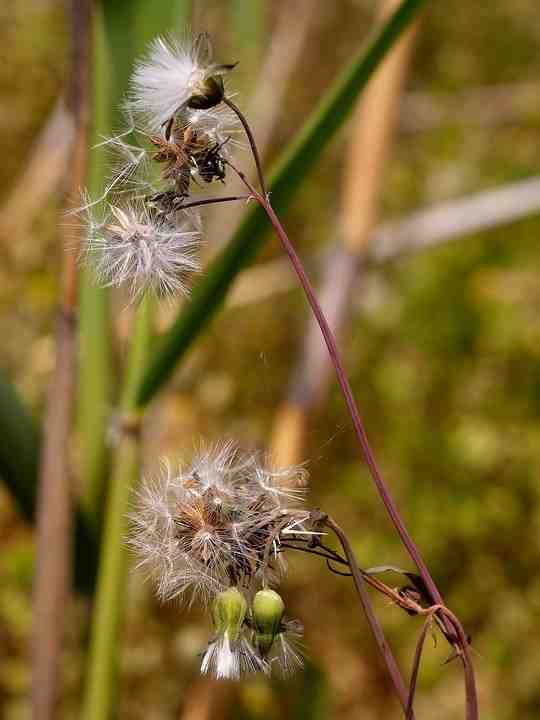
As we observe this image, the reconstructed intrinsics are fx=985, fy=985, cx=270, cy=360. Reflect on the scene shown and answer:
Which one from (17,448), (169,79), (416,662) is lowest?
(416,662)

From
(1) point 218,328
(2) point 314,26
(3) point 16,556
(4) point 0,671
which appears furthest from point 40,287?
(2) point 314,26

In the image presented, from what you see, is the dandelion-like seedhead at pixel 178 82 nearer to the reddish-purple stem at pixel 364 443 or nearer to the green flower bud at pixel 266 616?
the reddish-purple stem at pixel 364 443

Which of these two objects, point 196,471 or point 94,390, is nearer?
point 196,471

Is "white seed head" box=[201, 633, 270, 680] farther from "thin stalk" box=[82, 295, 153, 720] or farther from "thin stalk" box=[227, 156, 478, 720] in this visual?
"thin stalk" box=[82, 295, 153, 720]

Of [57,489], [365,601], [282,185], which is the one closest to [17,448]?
[57,489]

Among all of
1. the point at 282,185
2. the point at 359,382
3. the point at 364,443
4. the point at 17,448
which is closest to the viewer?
the point at 364,443

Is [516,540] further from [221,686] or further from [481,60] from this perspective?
[481,60]

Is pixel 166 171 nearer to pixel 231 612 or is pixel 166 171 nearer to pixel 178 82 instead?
pixel 178 82
